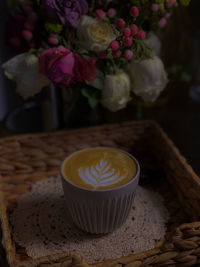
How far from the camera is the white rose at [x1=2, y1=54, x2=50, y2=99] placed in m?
0.64

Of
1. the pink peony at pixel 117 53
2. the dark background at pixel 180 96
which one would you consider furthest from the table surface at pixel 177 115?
the pink peony at pixel 117 53

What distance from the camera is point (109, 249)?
21.9 inches

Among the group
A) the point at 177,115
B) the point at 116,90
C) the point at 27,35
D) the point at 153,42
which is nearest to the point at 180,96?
the point at 177,115

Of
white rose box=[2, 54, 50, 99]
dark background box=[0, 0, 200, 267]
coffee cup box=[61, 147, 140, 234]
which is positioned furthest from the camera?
dark background box=[0, 0, 200, 267]

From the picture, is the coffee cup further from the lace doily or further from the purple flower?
the purple flower

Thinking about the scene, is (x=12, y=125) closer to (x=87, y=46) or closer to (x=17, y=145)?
(x=17, y=145)

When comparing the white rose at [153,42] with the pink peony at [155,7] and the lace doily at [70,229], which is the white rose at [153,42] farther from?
the lace doily at [70,229]

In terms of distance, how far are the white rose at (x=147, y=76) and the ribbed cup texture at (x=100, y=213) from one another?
236 millimetres

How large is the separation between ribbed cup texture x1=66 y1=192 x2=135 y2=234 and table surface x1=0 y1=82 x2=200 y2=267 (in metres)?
0.27

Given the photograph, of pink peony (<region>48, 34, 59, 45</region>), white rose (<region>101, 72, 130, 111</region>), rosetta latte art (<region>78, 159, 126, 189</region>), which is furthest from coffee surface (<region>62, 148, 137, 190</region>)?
pink peony (<region>48, 34, 59, 45</region>)

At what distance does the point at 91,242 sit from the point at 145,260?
14 cm

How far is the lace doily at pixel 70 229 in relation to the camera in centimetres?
56

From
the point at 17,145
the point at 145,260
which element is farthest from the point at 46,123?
the point at 145,260

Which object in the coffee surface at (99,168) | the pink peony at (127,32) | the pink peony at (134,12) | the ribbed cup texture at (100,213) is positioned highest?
the pink peony at (134,12)
